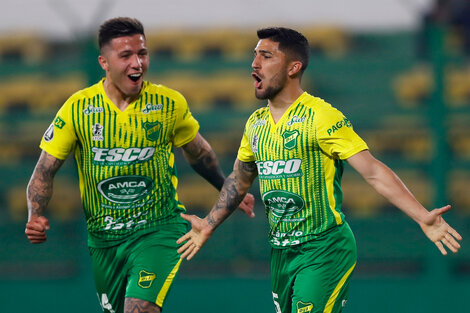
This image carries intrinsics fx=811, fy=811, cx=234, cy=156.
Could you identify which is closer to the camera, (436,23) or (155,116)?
(155,116)

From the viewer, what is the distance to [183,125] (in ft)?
16.1

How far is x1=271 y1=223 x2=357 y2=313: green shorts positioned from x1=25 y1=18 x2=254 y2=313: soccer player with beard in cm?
79

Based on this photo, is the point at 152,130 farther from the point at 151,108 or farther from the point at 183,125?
the point at 183,125

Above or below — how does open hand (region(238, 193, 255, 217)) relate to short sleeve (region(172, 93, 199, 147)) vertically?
below

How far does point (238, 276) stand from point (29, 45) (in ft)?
14.8

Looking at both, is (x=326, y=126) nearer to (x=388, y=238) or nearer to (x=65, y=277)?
(x=388, y=238)

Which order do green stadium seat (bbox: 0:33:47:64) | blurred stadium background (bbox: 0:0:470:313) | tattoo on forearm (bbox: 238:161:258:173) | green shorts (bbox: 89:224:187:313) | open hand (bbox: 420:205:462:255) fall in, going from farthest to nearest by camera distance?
1. green stadium seat (bbox: 0:33:47:64)
2. blurred stadium background (bbox: 0:0:470:313)
3. green shorts (bbox: 89:224:187:313)
4. tattoo on forearm (bbox: 238:161:258:173)
5. open hand (bbox: 420:205:462:255)

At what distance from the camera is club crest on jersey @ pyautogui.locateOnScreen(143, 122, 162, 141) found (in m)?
4.73

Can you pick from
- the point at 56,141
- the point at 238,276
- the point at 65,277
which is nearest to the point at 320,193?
the point at 56,141

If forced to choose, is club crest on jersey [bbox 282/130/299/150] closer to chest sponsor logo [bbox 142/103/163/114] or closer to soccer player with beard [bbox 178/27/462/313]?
soccer player with beard [bbox 178/27/462/313]

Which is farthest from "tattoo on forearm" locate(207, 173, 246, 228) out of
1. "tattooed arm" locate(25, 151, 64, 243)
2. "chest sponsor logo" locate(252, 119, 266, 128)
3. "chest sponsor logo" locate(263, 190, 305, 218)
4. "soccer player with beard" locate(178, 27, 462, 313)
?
"tattooed arm" locate(25, 151, 64, 243)

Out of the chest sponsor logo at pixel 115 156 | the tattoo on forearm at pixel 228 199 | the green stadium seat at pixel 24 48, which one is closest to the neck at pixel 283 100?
the tattoo on forearm at pixel 228 199

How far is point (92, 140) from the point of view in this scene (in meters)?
4.69

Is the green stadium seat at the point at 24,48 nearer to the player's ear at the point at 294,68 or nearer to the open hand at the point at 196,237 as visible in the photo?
the open hand at the point at 196,237
